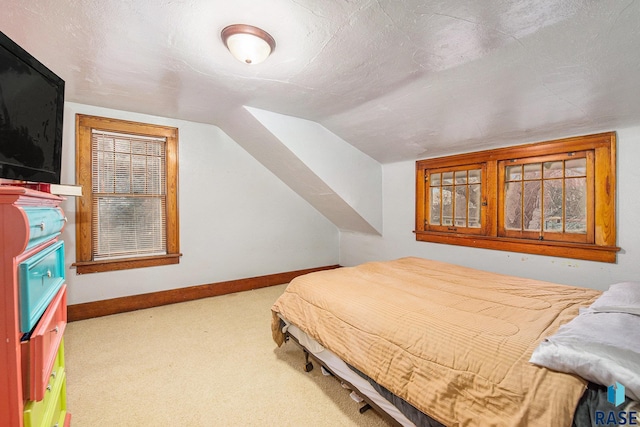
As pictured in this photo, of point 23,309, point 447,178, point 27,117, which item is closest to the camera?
point 23,309

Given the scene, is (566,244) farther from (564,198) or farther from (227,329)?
(227,329)

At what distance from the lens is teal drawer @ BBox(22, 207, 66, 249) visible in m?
0.92

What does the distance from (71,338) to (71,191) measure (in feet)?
5.83

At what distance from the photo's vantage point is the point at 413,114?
269 centimetres

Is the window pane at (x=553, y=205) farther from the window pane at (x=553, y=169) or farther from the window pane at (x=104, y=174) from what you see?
the window pane at (x=104, y=174)

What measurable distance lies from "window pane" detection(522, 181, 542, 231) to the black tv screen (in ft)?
12.7

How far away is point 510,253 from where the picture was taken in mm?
3004

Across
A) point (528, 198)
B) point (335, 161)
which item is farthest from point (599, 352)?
point (335, 161)

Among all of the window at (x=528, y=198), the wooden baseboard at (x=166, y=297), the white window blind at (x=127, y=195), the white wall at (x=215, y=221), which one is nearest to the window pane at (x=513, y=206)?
the window at (x=528, y=198)

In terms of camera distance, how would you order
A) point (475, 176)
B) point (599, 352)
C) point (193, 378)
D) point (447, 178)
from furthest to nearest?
point (447, 178), point (475, 176), point (193, 378), point (599, 352)

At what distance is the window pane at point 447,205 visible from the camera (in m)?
3.55

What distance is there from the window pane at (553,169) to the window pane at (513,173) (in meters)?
0.22

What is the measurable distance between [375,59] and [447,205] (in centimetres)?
234

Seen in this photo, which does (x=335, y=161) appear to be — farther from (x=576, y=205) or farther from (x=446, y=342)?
(x=446, y=342)
